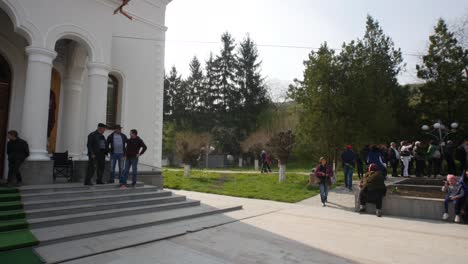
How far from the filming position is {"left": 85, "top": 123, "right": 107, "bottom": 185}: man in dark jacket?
8.86 m

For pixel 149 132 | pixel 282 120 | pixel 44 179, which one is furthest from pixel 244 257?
pixel 282 120

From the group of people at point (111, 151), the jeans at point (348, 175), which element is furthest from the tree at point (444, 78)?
the group of people at point (111, 151)

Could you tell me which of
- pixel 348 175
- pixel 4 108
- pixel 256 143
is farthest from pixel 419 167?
pixel 256 143

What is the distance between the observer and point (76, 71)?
11.8 m

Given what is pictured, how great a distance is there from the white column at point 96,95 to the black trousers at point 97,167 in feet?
3.64

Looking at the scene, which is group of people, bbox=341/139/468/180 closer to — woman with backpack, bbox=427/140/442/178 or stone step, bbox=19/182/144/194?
woman with backpack, bbox=427/140/442/178

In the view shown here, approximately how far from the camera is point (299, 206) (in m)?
11.2

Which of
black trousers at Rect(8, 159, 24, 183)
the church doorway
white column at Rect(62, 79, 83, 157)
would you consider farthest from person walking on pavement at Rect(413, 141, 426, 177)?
black trousers at Rect(8, 159, 24, 183)

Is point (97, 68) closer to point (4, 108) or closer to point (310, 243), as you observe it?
point (4, 108)

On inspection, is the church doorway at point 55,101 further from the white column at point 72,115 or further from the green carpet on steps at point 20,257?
the green carpet on steps at point 20,257

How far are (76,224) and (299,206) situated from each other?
7.18m

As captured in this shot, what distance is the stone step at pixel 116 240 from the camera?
17.3 ft

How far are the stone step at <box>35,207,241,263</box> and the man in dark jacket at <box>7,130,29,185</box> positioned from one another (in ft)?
11.1

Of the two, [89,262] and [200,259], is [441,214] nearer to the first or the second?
[200,259]
